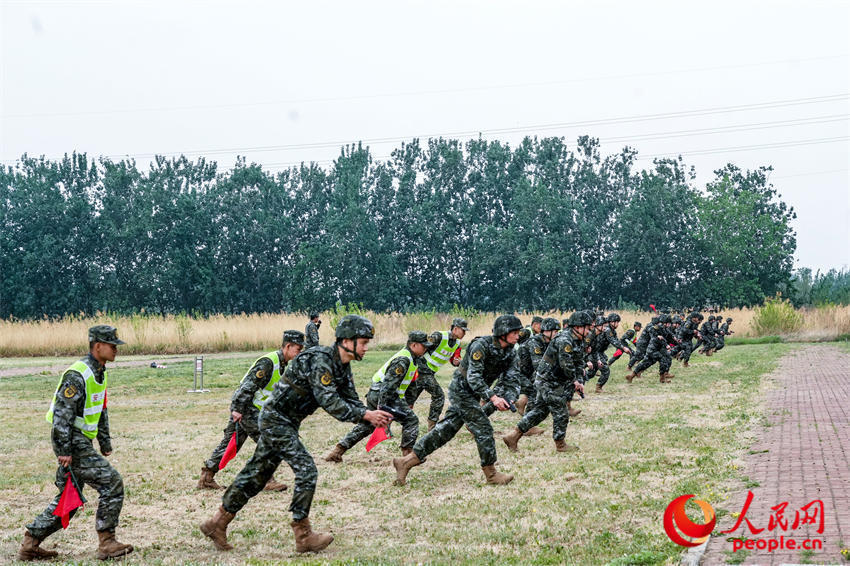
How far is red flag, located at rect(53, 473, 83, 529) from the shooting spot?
7340 mm

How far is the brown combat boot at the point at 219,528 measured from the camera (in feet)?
25.0

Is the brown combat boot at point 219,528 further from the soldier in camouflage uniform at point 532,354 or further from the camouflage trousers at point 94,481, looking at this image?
the soldier in camouflage uniform at point 532,354

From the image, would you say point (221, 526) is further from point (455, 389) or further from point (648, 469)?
point (648, 469)

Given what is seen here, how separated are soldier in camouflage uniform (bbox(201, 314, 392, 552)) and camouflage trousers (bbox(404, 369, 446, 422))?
19.0ft

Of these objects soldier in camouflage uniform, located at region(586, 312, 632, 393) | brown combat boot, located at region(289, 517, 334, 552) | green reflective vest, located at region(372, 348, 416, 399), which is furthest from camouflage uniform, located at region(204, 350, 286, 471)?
soldier in camouflage uniform, located at region(586, 312, 632, 393)

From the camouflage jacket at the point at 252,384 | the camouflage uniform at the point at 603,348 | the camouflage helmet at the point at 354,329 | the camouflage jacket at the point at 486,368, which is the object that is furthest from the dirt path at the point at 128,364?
the camouflage helmet at the point at 354,329

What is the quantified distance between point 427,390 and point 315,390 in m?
6.60

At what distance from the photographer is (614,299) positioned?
224 feet

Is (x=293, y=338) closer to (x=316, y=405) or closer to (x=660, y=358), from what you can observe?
(x=316, y=405)

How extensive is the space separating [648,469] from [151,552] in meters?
5.52

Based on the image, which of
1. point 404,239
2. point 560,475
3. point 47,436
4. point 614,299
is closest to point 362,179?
point 404,239

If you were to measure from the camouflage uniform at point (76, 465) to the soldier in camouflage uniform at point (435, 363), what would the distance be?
639 cm

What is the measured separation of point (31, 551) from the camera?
7.43 meters

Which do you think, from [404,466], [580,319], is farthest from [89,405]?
[580,319]
